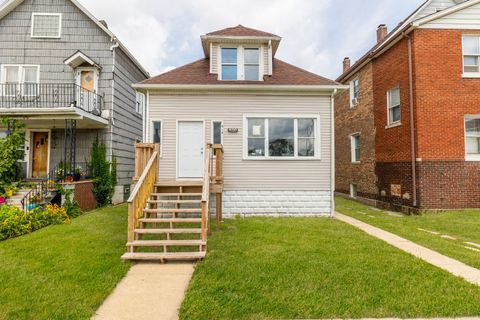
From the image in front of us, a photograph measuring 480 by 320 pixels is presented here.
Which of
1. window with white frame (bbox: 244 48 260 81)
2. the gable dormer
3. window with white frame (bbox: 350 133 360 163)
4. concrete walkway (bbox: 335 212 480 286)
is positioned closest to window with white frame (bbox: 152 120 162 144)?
the gable dormer

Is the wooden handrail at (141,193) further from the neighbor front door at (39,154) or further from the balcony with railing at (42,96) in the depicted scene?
the neighbor front door at (39,154)

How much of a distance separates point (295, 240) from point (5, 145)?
10.5 metres

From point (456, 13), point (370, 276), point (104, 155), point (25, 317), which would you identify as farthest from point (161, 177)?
point (456, 13)

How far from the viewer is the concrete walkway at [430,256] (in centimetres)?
452

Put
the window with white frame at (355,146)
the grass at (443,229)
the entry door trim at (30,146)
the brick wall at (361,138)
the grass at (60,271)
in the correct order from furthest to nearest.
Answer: the window with white frame at (355,146), the brick wall at (361,138), the entry door trim at (30,146), the grass at (443,229), the grass at (60,271)

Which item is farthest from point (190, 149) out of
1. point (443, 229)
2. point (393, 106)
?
point (393, 106)

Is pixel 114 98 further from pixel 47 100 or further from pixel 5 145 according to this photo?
pixel 5 145

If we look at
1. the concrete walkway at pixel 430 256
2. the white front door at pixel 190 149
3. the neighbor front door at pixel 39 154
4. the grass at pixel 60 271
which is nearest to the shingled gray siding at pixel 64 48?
the neighbor front door at pixel 39 154

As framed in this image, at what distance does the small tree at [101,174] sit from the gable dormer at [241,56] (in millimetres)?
6069

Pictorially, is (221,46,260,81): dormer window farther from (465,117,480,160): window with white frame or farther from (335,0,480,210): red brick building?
(465,117,480,160): window with white frame

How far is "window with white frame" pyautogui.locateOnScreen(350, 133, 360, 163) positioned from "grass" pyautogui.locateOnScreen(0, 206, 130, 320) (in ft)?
41.2

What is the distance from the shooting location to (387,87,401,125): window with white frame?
1170cm

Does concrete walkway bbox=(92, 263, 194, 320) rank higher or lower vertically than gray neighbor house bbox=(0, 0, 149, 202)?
lower

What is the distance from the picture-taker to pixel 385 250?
5.70 meters
